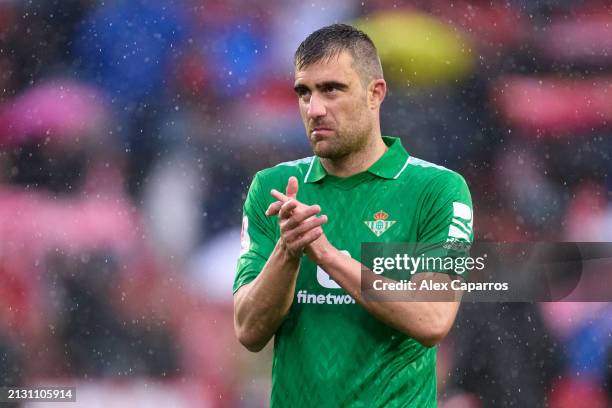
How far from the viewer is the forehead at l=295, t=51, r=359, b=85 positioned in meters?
2.49

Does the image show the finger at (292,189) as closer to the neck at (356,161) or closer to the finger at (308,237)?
the finger at (308,237)

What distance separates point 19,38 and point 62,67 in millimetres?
279

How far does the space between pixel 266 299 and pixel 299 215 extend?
268mm

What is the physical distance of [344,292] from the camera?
2475mm

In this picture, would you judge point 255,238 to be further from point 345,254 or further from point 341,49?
point 341,49

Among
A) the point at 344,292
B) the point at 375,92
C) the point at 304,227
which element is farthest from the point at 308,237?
the point at 375,92

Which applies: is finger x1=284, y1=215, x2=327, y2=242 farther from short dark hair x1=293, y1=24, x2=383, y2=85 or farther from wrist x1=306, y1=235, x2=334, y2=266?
short dark hair x1=293, y1=24, x2=383, y2=85

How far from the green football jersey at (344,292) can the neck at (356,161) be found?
0.01 metres

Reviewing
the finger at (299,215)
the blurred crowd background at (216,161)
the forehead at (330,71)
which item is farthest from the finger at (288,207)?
the blurred crowd background at (216,161)

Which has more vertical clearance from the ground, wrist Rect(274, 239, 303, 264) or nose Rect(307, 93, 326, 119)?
nose Rect(307, 93, 326, 119)

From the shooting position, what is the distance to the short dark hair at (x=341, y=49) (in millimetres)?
2523

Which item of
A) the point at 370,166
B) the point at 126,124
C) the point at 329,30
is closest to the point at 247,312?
the point at 370,166

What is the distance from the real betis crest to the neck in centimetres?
14

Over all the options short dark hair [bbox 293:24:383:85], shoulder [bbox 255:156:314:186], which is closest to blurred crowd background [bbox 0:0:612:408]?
shoulder [bbox 255:156:314:186]
